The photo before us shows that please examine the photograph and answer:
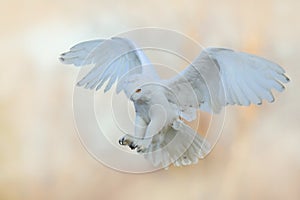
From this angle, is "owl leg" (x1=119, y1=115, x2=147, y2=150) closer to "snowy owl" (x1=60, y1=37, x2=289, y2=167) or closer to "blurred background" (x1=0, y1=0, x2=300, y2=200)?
"snowy owl" (x1=60, y1=37, x2=289, y2=167)

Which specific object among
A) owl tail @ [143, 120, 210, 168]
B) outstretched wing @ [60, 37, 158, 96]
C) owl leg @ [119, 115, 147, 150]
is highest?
outstretched wing @ [60, 37, 158, 96]

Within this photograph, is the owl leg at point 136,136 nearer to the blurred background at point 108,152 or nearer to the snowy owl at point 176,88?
the snowy owl at point 176,88

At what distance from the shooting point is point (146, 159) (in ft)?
4.46

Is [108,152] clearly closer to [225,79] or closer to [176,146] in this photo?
[176,146]

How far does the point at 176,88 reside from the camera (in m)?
1.34

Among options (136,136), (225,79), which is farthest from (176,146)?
A: (225,79)

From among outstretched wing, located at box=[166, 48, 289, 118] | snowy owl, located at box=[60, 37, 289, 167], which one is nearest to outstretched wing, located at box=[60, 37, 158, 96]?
snowy owl, located at box=[60, 37, 289, 167]

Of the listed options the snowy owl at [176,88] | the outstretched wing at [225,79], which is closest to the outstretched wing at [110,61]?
the snowy owl at [176,88]

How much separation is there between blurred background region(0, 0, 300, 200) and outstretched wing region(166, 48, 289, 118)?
0.07 m

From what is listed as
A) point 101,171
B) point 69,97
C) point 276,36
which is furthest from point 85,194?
point 276,36

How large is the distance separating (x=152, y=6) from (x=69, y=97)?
0.44 meters

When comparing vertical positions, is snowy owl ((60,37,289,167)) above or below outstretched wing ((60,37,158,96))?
below

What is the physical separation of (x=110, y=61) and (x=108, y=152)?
1.03ft

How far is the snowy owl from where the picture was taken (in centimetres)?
132
